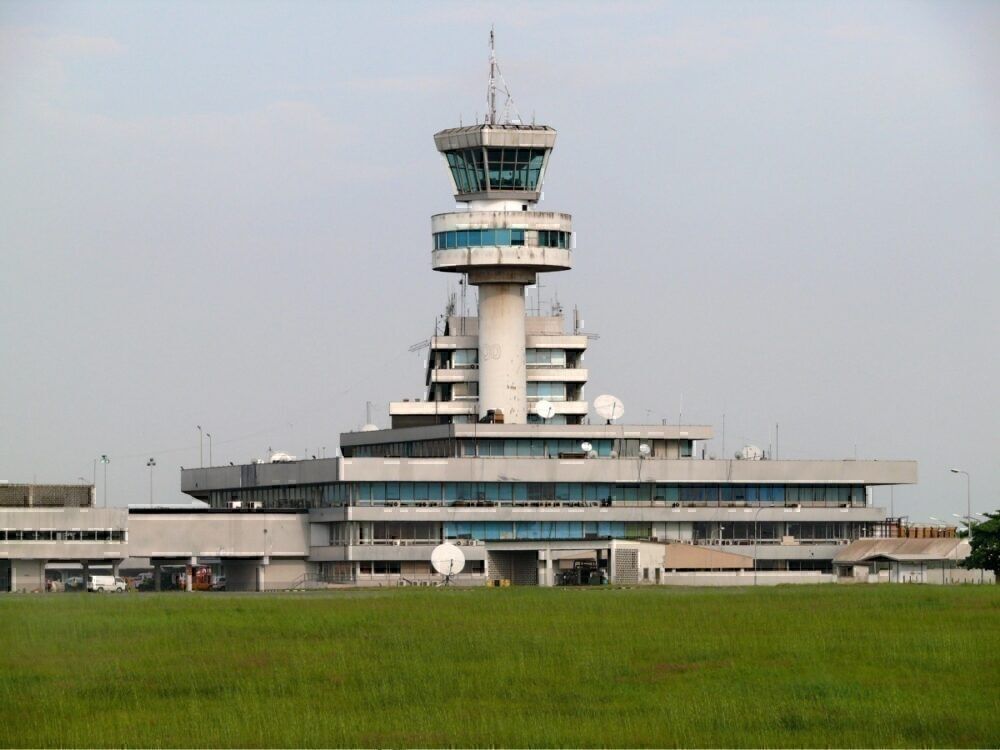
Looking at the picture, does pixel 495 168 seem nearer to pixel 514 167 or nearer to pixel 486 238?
pixel 514 167

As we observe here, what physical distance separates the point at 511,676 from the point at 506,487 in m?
110

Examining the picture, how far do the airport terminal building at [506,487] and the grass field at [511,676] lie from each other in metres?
70.5

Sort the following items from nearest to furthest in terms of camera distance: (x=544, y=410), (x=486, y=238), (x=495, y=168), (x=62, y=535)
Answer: (x=62, y=535)
(x=486, y=238)
(x=495, y=168)
(x=544, y=410)

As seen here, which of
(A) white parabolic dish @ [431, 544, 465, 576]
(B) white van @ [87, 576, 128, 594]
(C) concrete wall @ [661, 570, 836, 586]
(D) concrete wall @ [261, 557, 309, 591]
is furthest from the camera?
(B) white van @ [87, 576, 128, 594]

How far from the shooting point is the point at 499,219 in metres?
184

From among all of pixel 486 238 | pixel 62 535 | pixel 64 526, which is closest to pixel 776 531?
pixel 486 238

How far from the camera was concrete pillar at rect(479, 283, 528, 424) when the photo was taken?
622 ft

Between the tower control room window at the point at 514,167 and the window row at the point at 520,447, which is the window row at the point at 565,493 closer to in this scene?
the window row at the point at 520,447

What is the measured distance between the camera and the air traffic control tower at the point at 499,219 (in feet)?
602

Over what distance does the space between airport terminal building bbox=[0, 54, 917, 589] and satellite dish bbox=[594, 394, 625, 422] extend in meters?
0.16

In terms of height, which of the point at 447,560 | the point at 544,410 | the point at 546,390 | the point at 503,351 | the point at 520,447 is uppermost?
the point at 503,351

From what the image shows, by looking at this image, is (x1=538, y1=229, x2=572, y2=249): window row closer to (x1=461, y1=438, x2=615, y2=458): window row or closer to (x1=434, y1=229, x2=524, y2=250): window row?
(x1=434, y1=229, x2=524, y2=250): window row

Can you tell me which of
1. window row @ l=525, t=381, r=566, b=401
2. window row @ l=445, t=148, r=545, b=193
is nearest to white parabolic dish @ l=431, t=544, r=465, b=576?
window row @ l=525, t=381, r=566, b=401

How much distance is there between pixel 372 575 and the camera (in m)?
179
